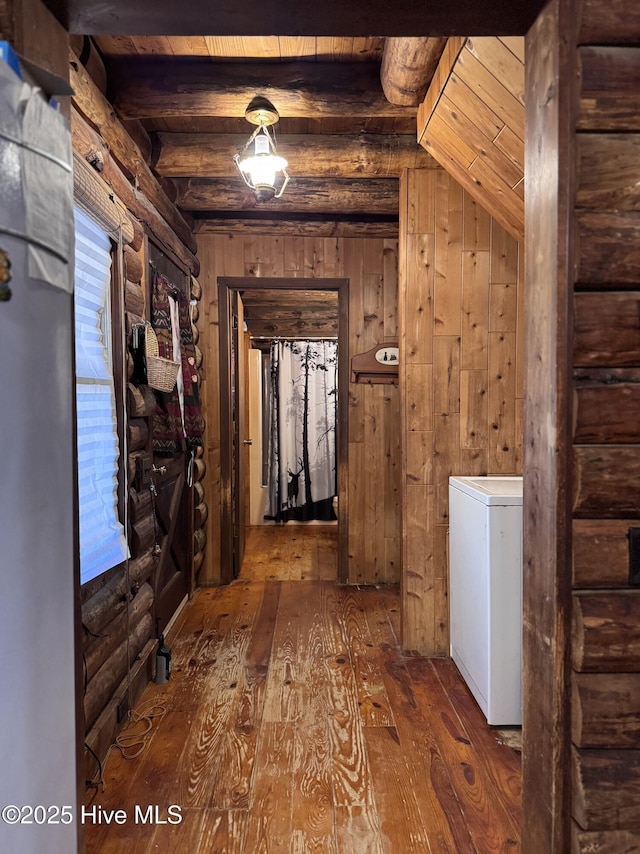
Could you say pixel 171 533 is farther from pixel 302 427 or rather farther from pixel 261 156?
pixel 302 427

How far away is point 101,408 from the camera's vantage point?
1.90 metres

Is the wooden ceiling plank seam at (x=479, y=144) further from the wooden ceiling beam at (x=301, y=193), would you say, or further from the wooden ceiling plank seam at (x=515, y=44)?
the wooden ceiling beam at (x=301, y=193)

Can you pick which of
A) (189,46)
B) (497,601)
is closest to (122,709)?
(497,601)

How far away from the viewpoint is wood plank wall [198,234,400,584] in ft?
12.3

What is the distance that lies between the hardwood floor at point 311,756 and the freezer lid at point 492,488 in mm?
948

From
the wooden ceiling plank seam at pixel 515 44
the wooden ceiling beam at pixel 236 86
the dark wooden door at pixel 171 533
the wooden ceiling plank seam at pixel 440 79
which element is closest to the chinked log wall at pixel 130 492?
the wooden ceiling beam at pixel 236 86

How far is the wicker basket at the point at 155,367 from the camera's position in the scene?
2.35m

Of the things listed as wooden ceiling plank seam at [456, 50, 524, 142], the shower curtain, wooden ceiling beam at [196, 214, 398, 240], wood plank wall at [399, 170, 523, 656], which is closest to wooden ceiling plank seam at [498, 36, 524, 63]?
wooden ceiling plank seam at [456, 50, 524, 142]

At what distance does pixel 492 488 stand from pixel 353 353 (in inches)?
72.2

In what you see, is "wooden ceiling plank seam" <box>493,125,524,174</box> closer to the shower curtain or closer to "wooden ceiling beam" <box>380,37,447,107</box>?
"wooden ceiling beam" <box>380,37,447,107</box>

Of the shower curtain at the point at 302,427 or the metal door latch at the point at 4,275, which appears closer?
the metal door latch at the point at 4,275

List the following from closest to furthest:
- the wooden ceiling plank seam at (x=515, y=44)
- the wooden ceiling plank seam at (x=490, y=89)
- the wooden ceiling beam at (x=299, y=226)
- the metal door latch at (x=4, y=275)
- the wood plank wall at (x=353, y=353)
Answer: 1. the metal door latch at (x=4, y=275)
2. the wooden ceiling plank seam at (x=515, y=44)
3. the wooden ceiling plank seam at (x=490, y=89)
4. the wooden ceiling beam at (x=299, y=226)
5. the wood plank wall at (x=353, y=353)

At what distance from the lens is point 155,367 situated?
93.5 inches

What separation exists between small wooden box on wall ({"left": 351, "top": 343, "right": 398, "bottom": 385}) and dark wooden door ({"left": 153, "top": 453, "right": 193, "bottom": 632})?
141 cm
